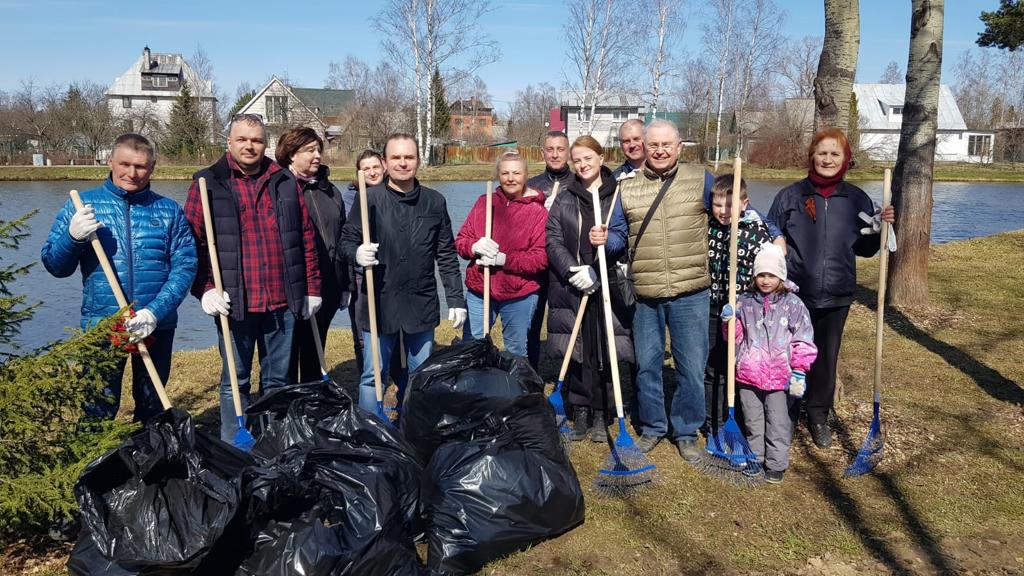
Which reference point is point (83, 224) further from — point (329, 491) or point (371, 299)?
point (329, 491)

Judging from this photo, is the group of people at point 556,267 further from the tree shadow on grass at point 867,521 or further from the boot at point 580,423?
the tree shadow on grass at point 867,521

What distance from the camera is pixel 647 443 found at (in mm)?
4227

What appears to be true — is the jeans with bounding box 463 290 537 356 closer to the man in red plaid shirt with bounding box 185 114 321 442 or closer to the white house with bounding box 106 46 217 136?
the man in red plaid shirt with bounding box 185 114 321 442

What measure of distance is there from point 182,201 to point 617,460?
18.9m

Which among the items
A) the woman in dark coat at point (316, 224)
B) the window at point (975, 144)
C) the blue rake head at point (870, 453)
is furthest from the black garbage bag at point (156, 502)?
the window at point (975, 144)

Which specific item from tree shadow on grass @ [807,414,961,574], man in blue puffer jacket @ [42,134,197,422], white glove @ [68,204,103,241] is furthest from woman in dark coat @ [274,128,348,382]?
tree shadow on grass @ [807,414,961,574]

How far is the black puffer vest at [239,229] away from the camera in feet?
12.0

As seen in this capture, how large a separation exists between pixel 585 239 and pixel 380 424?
1.61 metres

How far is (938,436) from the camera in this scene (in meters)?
4.36

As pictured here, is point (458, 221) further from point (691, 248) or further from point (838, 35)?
point (691, 248)

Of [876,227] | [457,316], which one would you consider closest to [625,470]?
[457,316]

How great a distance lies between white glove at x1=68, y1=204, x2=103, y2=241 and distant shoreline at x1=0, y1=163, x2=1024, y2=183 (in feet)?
79.5

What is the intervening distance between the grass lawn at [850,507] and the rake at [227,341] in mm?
859

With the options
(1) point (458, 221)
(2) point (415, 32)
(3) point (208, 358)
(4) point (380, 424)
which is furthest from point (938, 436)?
(2) point (415, 32)
